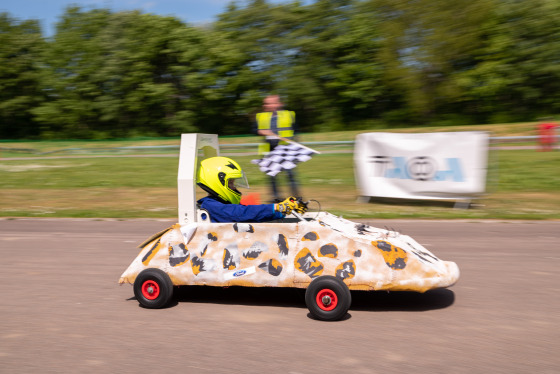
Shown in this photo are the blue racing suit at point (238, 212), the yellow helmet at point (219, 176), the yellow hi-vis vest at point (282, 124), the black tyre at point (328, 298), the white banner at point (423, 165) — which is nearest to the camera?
the black tyre at point (328, 298)

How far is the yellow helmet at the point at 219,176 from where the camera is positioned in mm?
5488

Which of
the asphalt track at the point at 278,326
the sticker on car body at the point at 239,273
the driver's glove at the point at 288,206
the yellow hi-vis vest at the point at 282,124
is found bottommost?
the asphalt track at the point at 278,326

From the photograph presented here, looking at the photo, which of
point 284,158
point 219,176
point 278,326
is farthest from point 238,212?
point 284,158

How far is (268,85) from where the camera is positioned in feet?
136

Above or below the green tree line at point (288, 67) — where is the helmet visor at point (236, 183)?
below

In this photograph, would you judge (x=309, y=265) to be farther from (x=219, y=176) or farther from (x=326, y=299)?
(x=219, y=176)

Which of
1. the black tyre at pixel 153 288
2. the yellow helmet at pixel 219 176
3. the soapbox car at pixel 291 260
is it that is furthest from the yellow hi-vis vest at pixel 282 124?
the black tyre at pixel 153 288

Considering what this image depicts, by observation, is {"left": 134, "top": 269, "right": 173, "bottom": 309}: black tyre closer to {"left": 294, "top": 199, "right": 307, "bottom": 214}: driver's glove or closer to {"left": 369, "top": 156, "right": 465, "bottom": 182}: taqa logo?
{"left": 294, "top": 199, "right": 307, "bottom": 214}: driver's glove

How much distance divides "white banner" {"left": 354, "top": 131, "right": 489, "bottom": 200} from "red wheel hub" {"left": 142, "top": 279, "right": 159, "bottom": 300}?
6.79 meters

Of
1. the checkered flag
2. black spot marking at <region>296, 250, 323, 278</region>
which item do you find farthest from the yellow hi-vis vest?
black spot marking at <region>296, 250, 323, 278</region>

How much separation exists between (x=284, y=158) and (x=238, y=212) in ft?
5.34

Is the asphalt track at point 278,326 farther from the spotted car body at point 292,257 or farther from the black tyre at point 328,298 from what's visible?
the spotted car body at point 292,257

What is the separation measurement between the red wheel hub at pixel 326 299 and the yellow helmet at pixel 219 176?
1.35m

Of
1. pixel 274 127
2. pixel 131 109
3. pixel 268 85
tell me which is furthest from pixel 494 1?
pixel 274 127
